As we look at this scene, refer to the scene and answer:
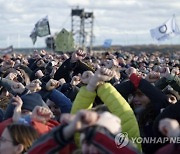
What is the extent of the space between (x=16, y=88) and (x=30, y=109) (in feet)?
3.89

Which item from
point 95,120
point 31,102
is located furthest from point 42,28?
point 95,120

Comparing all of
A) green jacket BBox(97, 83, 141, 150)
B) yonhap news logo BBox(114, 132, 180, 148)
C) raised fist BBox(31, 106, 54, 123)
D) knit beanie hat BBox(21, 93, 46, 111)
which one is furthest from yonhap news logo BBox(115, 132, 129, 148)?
knit beanie hat BBox(21, 93, 46, 111)

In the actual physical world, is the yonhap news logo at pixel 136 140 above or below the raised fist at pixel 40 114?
below

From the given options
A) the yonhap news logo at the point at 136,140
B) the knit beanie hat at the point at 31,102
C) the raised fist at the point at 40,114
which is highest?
the raised fist at the point at 40,114

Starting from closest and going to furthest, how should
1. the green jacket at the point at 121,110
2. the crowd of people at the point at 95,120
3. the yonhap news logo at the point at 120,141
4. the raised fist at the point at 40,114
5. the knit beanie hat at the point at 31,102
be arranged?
the crowd of people at the point at 95,120 < the yonhap news logo at the point at 120,141 < the raised fist at the point at 40,114 < the green jacket at the point at 121,110 < the knit beanie hat at the point at 31,102

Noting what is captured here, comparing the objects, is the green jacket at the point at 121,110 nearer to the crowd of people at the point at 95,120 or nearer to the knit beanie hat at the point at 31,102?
the crowd of people at the point at 95,120

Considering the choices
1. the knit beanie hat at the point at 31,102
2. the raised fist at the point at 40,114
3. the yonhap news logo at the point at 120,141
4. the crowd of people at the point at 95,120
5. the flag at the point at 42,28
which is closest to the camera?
the crowd of people at the point at 95,120

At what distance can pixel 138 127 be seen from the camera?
525cm

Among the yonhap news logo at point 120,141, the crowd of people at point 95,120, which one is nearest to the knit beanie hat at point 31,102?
the crowd of people at point 95,120

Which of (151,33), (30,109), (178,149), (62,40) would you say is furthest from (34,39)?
(178,149)

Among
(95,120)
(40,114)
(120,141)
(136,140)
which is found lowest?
(136,140)

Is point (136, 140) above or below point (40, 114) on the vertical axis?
below

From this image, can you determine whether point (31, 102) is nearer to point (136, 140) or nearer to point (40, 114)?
point (40, 114)

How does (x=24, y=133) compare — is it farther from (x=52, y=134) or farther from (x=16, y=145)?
(x=52, y=134)
